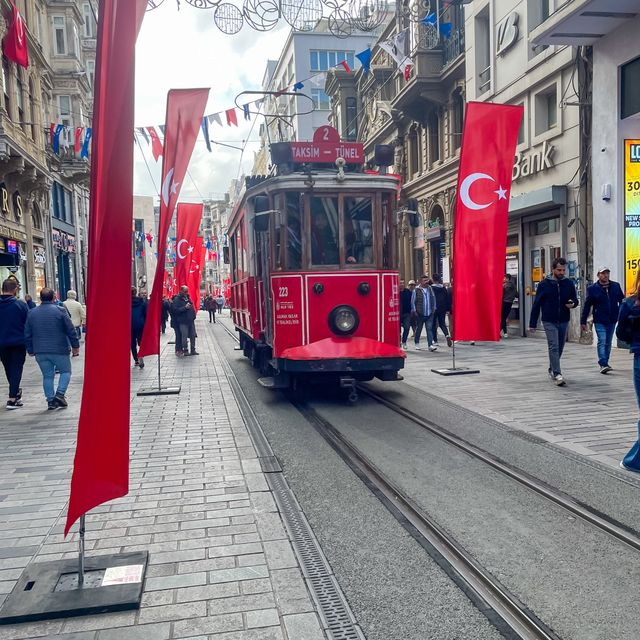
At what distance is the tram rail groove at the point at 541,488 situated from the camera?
4.23m

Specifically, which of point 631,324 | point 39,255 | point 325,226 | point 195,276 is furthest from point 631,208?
point 39,255

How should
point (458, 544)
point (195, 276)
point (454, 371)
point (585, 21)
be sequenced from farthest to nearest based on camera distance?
point (195, 276)
point (585, 21)
point (454, 371)
point (458, 544)

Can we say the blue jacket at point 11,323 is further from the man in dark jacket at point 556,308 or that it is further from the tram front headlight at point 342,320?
the man in dark jacket at point 556,308

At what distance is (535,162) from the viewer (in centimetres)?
1783

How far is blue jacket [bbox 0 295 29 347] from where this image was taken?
9.24 metres

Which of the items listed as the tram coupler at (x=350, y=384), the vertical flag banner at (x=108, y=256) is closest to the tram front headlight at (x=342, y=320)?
the tram coupler at (x=350, y=384)

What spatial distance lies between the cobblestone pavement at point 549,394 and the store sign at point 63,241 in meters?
23.0

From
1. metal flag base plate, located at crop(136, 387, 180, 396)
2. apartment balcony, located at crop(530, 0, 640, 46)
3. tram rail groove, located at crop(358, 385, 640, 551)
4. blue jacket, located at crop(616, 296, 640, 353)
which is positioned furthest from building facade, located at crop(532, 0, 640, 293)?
metal flag base plate, located at crop(136, 387, 180, 396)

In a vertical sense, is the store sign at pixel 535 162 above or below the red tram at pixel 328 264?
above

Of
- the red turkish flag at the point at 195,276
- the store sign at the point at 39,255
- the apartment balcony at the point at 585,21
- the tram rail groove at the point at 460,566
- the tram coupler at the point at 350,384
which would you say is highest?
the apartment balcony at the point at 585,21

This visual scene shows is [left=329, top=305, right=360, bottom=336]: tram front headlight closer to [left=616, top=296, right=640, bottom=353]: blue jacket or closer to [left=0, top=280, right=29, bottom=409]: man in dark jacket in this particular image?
[left=616, top=296, right=640, bottom=353]: blue jacket

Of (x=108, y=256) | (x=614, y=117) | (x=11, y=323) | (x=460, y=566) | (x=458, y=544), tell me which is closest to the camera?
(x=108, y=256)

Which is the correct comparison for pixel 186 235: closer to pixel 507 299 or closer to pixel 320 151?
pixel 320 151

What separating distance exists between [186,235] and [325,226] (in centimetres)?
892
